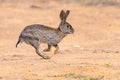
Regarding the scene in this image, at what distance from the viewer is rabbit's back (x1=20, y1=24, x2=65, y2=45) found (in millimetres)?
12828

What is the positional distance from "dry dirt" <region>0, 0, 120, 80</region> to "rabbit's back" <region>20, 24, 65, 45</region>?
361 mm

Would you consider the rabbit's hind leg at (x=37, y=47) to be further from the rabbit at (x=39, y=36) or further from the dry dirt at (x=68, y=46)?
the dry dirt at (x=68, y=46)

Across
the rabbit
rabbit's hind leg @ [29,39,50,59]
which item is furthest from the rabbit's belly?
rabbit's hind leg @ [29,39,50,59]

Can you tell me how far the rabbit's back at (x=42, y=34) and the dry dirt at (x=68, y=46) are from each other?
36 cm

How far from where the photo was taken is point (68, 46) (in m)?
16.3

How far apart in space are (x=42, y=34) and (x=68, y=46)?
3.39 m

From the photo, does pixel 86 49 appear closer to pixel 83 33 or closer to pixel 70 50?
pixel 70 50

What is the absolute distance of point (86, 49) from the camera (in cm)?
1502

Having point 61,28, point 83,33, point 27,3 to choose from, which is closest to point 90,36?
point 83,33

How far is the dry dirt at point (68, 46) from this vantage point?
10969mm

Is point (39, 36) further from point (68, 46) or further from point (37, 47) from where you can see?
point (68, 46)

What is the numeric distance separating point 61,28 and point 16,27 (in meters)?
7.03

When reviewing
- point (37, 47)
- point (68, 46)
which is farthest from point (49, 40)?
point (68, 46)

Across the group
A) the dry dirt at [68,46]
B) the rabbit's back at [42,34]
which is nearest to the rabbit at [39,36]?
the rabbit's back at [42,34]
